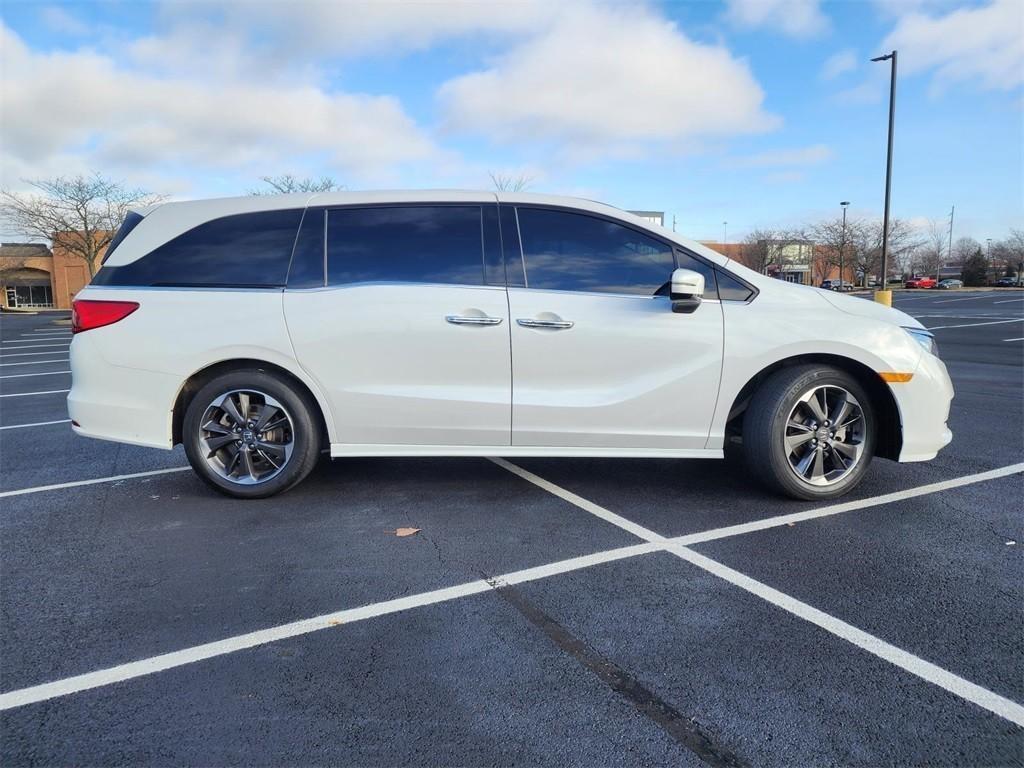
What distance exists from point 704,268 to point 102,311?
356 centimetres

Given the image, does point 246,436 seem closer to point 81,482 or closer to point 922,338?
point 81,482

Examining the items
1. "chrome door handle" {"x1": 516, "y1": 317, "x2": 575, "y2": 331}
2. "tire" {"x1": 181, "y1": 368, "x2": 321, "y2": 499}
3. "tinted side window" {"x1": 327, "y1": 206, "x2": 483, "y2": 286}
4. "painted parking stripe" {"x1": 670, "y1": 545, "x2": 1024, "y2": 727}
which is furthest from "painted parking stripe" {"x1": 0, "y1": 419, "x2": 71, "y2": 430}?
"painted parking stripe" {"x1": 670, "y1": 545, "x2": 1024, "y2": 727}

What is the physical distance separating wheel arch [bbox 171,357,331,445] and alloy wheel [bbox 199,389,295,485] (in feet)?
0.50

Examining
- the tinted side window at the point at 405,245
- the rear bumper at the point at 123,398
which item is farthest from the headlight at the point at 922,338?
the rear bumper at the point at 123,398

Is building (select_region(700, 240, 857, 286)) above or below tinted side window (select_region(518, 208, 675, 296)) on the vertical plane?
above

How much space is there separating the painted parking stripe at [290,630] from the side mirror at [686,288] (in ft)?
4.49

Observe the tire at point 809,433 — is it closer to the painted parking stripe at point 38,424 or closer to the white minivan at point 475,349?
the white minivan at point 475,349

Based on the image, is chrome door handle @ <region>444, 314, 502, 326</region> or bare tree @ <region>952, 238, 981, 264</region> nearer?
chrome door handle @ <region>444, 314, 502, 326</region>

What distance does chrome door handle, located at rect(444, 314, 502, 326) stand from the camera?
157 inches

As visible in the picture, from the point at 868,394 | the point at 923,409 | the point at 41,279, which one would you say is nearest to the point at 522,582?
the point at 868,394

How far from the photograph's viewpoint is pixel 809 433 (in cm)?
408

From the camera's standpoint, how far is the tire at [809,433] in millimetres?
4016

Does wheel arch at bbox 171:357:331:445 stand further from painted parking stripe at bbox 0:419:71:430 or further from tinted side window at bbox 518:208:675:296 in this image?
painted parking stripe at bbox 0:419:71:430

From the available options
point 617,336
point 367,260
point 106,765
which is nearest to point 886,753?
point 106,765
